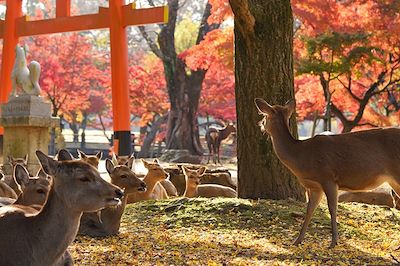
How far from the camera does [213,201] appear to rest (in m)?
7.25

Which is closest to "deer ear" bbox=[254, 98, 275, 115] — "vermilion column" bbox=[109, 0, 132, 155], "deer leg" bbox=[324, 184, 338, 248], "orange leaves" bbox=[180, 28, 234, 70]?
"deer leg" bbox=[324, 184, 338, 248]

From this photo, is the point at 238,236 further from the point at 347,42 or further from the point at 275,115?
the point at 347,42

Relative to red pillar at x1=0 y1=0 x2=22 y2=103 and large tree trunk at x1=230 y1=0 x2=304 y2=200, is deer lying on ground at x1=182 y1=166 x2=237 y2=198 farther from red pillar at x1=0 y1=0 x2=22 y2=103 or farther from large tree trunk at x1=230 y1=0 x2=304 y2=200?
red pillar at x1=0 y1=0 x2=22 y2=103

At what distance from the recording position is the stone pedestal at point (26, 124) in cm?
1359

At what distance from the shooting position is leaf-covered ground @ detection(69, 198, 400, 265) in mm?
5090

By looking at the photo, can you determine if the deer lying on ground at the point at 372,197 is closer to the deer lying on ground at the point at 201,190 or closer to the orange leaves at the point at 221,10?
the deer lying on ground at the point at 201,190

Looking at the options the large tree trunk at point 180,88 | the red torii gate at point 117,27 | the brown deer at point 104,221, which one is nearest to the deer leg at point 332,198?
the brown deer at point 104,221


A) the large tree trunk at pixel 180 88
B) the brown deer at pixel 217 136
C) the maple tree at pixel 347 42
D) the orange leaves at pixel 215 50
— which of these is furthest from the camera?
the large tree trunk at pixel 180 88

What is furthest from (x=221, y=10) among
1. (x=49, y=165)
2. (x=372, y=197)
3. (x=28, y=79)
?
(x=49, y=165)

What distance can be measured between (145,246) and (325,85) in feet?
44.3

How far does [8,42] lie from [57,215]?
48.6 feet

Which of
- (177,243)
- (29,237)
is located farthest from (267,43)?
(29,237)

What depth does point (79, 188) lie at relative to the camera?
147 inches

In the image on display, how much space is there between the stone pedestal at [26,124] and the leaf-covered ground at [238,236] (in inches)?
262
